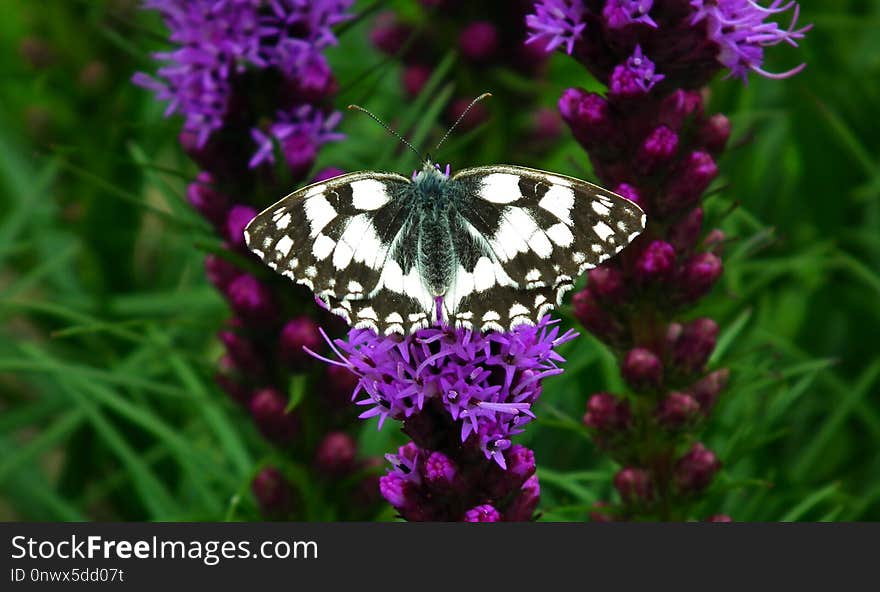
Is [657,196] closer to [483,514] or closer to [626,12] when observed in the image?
[626,12]

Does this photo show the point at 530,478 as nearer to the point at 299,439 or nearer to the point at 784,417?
the point at 299,439

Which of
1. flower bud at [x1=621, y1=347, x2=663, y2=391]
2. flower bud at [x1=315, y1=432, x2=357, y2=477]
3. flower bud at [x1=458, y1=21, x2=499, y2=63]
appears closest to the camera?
flower bud at [x1=621, y1=347, x2=663, y2=391]

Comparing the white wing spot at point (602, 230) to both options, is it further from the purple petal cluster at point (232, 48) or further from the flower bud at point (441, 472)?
the purple petal cluster at point (232, 48)

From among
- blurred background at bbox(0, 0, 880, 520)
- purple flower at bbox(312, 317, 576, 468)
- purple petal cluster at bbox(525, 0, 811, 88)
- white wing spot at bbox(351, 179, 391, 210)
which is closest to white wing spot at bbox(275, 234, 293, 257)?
white wing spot at bbox(351, 179, 391, 210)

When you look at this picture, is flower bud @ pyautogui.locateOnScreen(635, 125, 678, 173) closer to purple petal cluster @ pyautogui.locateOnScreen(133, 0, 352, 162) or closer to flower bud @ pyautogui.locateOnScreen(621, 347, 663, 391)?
flower bud @ pyautogui.locateOnScreen(621, 347, 663, 391)

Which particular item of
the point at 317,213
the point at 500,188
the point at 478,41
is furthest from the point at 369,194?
the point at 478,41

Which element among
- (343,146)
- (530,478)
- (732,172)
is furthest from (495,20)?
(530,478)
